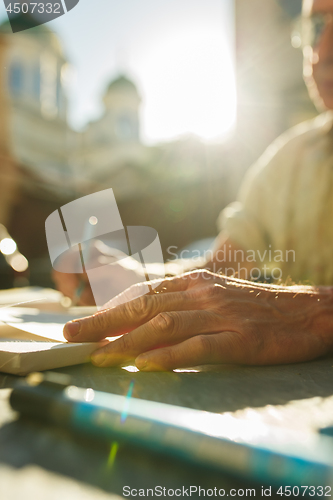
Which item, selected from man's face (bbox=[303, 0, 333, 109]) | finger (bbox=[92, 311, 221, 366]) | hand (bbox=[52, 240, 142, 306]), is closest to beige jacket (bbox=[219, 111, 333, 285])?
man's face (bbox=[303, 0, 333, 109])

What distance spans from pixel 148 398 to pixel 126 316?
18cm

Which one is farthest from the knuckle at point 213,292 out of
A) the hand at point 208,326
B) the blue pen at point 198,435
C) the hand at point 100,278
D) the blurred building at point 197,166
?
the blurred building at point 197,166

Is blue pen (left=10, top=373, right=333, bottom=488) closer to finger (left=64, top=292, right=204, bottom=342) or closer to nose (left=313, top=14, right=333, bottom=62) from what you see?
finger (left=64, top=292, right=204, bottom=342)

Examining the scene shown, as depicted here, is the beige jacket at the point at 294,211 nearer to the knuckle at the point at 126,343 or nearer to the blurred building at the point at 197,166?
the knuckle at the point at 126,343

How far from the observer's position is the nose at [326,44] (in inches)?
51.6

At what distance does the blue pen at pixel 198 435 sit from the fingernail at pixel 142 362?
128 mm

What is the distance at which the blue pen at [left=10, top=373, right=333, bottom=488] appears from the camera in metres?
0.22

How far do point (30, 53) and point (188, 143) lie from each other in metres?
11.6

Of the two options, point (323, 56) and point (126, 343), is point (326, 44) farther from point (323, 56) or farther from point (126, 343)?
point (126, 343)

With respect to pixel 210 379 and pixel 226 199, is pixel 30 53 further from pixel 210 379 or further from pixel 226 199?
pixel 210 379

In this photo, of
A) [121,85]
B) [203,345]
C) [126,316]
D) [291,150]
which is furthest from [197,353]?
[121,85]

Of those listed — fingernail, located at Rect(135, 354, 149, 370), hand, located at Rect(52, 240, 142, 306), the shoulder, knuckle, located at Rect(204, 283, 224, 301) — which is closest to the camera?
fingernail, located at Rect(135, 354, 149, 370)

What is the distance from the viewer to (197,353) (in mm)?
480

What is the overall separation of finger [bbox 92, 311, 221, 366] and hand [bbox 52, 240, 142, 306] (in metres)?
0.49
